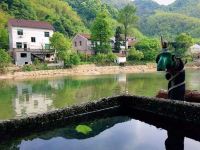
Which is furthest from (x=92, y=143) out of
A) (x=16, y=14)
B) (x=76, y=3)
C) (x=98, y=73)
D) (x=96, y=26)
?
(x=76, y=3)

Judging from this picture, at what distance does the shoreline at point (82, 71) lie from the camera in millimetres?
56594

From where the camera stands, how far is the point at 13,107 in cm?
2512

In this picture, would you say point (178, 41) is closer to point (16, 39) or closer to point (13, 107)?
point (16, 39)

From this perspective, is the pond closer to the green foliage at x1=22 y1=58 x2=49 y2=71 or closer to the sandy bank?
the sandy bank

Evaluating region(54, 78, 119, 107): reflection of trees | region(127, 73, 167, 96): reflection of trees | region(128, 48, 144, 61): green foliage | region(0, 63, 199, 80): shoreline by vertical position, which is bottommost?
region(54, 78, 119, 107): reflection of trees

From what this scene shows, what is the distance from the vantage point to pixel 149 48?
8225 centimetres

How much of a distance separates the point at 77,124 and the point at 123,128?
729mm

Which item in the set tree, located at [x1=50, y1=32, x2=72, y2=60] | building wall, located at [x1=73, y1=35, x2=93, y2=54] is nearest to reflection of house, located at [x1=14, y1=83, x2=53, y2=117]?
tree, located at [x1=50, y1=32, x2=72, y2=60]

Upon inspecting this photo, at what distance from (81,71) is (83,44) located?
21102 millimetres

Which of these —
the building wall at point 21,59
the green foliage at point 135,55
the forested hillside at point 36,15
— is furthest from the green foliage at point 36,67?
the forested hillside at point 36,15

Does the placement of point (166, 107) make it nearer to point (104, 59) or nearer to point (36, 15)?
point (104, 59)

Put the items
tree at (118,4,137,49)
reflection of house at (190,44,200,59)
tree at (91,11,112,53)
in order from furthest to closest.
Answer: reflection of house at (190,44,200,59), tree at (118,4,137,49), tree at (91,11,112,53)

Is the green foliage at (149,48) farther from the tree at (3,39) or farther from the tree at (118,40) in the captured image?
the tree at (3,39)

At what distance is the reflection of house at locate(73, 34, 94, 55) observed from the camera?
8306cm
